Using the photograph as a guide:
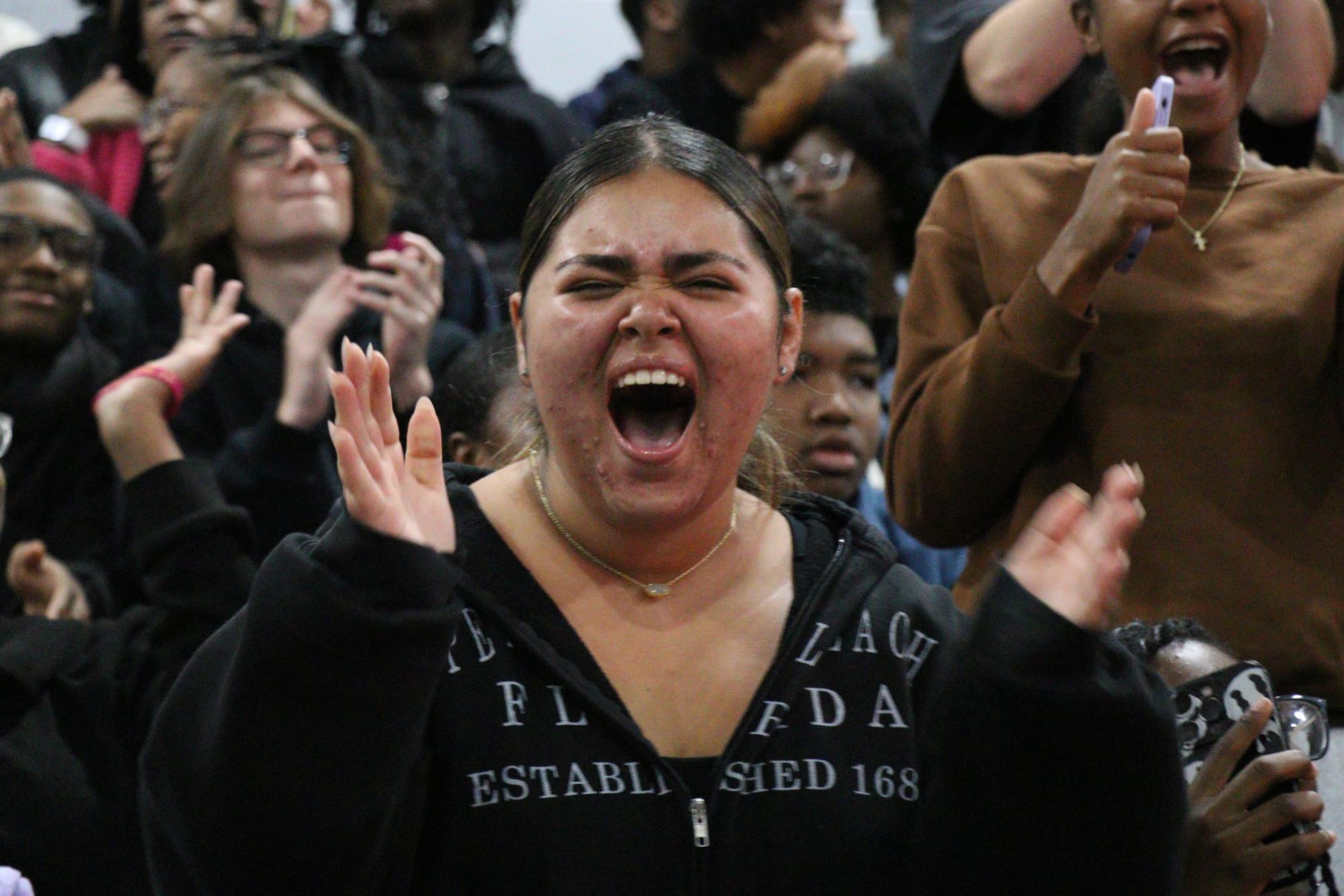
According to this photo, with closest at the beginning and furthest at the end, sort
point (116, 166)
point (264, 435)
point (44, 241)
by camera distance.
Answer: point (264, 435), point (44, 241), point (116, 166)

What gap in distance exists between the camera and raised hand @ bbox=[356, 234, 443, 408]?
354cm

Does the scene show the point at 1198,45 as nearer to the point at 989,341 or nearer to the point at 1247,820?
the point at 989,341

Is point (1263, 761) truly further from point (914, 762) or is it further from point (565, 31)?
point (565, 31)

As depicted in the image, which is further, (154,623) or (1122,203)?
(154,623)

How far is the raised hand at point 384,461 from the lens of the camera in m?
1.69

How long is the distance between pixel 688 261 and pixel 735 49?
295 cm

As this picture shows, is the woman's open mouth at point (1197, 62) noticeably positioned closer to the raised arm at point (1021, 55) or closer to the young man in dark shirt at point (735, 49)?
the raised arm at point (1021, 55)

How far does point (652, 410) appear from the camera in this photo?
2092 mm

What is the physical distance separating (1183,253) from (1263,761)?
2.40 ft

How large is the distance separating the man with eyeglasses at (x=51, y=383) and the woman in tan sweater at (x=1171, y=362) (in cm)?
174

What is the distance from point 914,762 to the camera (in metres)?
1.91

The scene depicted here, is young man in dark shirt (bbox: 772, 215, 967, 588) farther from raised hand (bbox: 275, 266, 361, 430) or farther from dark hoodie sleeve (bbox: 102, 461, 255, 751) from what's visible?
dark hoodie sleeve (bbox: 102, 461, 255, 751)

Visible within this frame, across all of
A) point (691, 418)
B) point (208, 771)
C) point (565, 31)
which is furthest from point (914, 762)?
point (565, 31)

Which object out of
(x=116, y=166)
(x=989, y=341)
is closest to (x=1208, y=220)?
(x=989, y=341)
